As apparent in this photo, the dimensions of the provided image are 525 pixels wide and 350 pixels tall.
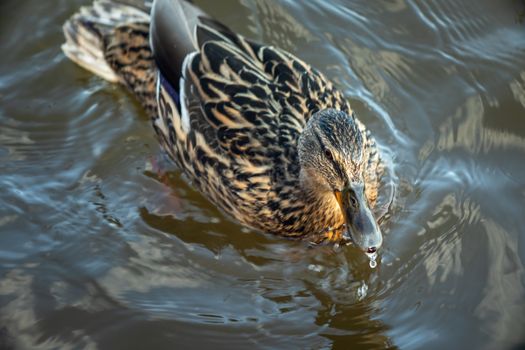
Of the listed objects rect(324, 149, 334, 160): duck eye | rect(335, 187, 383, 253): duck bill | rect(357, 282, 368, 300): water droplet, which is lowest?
rect(357, 282, 368, 300): water droplet

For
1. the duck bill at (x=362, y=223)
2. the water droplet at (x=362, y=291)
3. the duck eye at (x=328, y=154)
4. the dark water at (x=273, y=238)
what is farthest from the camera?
the water droplet at (x=362, y=291)

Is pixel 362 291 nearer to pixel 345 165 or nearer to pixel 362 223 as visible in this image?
pixel 362 223

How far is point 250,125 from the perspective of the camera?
586 centimetres

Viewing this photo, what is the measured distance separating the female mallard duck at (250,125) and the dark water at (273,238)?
35 centimetres

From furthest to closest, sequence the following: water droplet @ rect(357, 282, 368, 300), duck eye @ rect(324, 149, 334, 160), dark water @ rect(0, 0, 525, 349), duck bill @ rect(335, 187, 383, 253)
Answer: water droplet @ rect(357, 282, 368, 300) → dark water @ rect(0, 0, 525, 349) → duck eye @ rect(324, 149, 334, 160) → duck bill @ rect(335, 187, 383, 253)

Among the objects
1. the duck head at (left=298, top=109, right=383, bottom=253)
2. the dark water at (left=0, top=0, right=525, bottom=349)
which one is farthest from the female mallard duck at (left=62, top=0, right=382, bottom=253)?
the dark water at (left=0, top=0, right=525, bottom=349)

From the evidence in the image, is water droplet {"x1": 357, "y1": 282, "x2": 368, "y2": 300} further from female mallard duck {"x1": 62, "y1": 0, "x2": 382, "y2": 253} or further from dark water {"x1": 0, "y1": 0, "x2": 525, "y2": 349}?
female mallard duck {"x1": 62, "y1": 0, "x2": 382, "y2": 253}

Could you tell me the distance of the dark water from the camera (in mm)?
5547

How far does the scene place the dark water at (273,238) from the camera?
5.55 m

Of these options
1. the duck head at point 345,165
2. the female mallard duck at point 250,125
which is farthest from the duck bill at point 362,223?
the female mallard duck at point 250,125

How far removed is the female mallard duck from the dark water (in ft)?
1.14

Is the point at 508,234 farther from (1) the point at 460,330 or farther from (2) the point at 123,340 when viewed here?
(2) the point at 123,340

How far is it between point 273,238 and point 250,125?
944 millimetres

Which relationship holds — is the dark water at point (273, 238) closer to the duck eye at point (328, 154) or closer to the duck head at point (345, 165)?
the duck head at point (345, 165)
